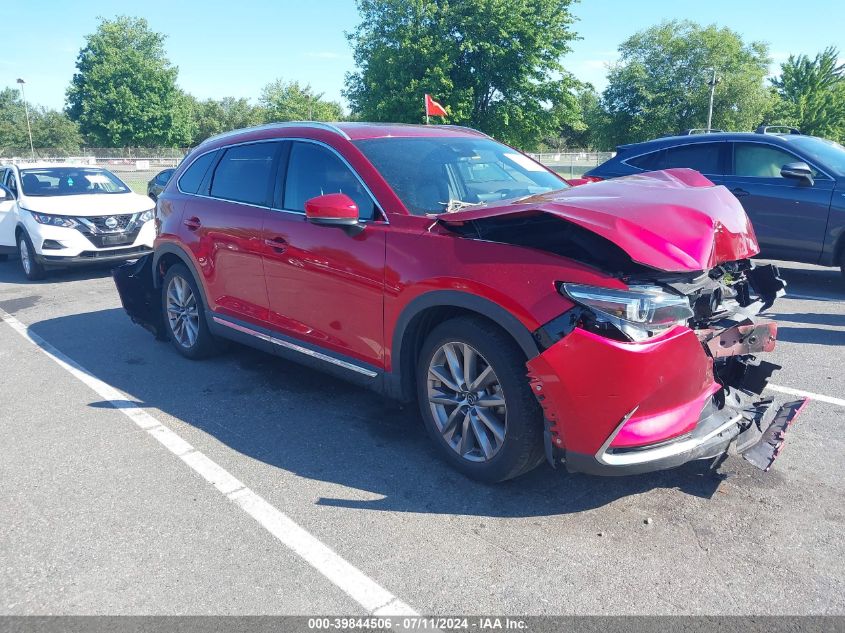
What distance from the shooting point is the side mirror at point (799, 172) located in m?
7.57

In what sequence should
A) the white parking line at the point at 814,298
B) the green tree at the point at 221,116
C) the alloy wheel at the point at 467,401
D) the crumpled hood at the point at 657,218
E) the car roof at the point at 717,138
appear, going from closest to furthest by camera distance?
the crumpled hood at the point at 657,218 → the alloy wheel at the point at 467,401 → the white parking line at the point at 814,298 → the car roof at the point at 717,138 → the green tree at the point at 221,116

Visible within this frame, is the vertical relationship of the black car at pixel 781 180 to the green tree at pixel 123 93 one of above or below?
below

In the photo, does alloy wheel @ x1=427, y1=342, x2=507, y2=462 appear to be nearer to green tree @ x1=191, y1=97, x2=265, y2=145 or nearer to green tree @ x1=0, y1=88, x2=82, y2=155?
green tree @ x1=0, y1=88, x2=82, y2=155

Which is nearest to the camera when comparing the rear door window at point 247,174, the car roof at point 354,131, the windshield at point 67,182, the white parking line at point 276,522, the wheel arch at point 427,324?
the white parking line at point 276,522

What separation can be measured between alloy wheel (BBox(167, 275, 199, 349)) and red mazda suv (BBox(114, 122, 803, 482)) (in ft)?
2.17

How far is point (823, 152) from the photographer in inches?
315

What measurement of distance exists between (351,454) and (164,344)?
3223 millimetres

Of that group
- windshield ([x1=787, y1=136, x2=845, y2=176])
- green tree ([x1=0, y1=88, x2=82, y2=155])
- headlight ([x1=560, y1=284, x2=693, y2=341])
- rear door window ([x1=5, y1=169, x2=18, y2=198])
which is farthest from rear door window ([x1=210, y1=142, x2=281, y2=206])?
green tree ([x1=0, y1=88, x2=82, y2=155])

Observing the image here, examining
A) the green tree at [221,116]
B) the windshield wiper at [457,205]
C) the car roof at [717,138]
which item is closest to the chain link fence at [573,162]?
the car roof at [717,138]

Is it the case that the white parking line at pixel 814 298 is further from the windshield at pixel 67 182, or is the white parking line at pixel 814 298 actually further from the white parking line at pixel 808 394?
the windshield at pixel 67 182

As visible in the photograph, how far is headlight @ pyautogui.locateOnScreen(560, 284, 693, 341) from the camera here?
2783 millimetres

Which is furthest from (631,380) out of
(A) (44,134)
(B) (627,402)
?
(A) (44,134)

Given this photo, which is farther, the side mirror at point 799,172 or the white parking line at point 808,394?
the side mirror at point 799,172

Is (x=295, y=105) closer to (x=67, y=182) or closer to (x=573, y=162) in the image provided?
(x=573, y=162)
